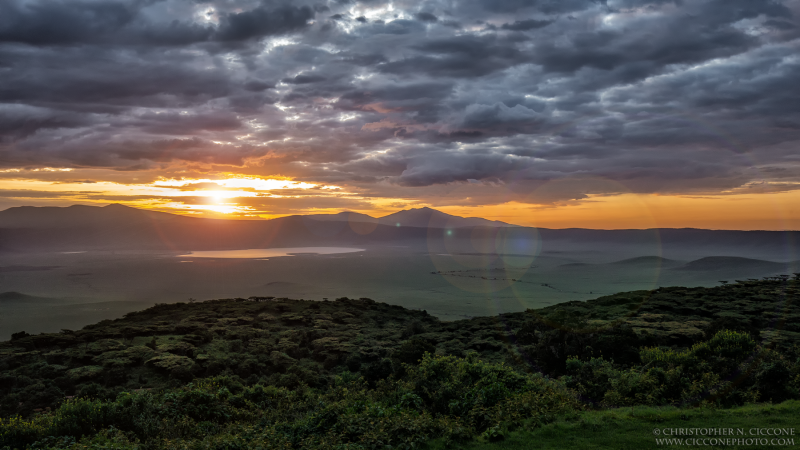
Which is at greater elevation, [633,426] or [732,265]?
[633,426]

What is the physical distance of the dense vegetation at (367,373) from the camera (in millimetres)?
13500

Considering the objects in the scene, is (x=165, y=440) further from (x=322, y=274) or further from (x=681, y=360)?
(x=322, y=274)

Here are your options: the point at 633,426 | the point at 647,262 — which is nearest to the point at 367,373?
the point at 633,426

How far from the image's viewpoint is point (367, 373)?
24.4 meters

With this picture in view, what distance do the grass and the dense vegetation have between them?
49cm

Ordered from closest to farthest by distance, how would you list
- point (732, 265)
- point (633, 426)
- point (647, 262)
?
1. point (633, 426)
2. point (732, 265)
3. point (647, 262)

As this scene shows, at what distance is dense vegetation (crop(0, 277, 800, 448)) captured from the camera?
1350 centimetres

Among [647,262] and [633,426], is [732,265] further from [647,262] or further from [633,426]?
[633,426]

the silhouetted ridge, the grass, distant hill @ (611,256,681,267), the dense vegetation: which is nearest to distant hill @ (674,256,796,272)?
the silhouetted ridge

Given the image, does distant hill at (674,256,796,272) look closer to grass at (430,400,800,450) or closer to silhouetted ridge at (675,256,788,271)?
silhouetted ridge at (675,256,788,271)

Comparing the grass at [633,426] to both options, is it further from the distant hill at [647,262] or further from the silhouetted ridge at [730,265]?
the distant hill at [647,262]

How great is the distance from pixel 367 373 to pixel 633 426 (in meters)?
15.3

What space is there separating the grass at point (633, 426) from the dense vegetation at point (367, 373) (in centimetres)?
49

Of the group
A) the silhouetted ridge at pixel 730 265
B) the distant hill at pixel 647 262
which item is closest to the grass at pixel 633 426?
the silhouetted ridge at pixel 730 265
